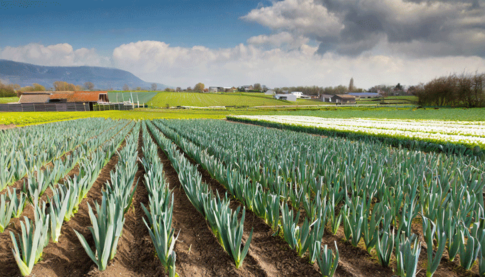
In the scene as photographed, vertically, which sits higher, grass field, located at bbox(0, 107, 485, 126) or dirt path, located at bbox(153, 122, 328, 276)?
grass field, located at bbox(0, 107, 485, 126)

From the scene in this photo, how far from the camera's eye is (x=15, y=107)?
4403cm

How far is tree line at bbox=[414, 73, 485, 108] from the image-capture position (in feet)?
155

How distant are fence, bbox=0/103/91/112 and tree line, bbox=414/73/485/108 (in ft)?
239

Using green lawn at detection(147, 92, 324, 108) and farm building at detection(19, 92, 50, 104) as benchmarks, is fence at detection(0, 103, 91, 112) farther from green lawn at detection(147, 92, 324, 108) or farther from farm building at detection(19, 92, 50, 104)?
green lawn at detection(147, 92, 324, 108)

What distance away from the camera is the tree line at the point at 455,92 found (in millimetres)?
47344

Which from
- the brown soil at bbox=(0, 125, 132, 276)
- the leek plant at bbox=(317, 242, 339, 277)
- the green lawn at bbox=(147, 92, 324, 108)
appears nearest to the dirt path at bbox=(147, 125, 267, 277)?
the leek plant at bbox=(317, 242, 339, 277)

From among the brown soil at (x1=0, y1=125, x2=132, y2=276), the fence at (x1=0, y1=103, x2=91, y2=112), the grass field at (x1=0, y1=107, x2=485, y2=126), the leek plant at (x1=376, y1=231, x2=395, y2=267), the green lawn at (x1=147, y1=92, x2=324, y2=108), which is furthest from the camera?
the green lawn at (x1=147, y1=92, x2=324, y2=108)

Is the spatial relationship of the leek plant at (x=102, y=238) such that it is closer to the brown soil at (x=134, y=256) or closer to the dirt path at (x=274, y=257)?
the brown soil at (x=134, y=256)

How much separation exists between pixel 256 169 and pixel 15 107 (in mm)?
57429

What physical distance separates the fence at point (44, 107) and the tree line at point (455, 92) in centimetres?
7271

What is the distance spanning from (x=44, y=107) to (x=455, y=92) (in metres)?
79.9

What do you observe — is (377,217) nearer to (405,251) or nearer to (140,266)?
(405,251)

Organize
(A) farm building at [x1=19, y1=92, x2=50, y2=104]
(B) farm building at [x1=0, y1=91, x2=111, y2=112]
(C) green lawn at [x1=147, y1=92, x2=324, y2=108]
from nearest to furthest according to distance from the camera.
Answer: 1. (B) farm building at [x1=0, y1=91, x2=111, y2=112]
2. (A) farm building at [x1=19, y1=92, x2=50, y2=104]
3. (C) green lawn at [x1=147, y1=92, x2=324, y2=108]

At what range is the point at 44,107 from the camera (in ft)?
150
